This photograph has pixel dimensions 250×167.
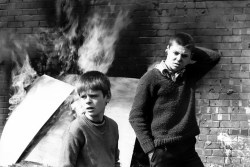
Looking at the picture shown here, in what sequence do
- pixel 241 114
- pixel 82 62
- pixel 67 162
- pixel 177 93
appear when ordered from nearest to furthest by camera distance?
pixel 67 162
pixel 177 93
pixel 241 114
pixel 82 62

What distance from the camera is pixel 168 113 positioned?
3.54 metres

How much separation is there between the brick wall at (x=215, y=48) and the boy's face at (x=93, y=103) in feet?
9.82

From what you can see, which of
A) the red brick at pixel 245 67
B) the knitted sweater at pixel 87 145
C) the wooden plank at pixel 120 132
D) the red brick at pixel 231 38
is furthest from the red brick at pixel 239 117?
the knitted sweater at pixel 87 145

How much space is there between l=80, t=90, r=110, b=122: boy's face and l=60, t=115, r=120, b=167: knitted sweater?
0.05 meters

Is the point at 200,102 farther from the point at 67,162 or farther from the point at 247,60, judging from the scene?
the point at 67,162

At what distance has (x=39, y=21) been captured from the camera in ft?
21.2

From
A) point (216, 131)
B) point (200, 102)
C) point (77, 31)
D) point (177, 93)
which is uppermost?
point (77, 31)

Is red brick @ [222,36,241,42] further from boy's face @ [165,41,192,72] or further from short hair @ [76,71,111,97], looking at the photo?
short hair @ [76,71,111,97]

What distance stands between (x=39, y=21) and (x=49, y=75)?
81cm

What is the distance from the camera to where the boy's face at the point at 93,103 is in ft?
9.71

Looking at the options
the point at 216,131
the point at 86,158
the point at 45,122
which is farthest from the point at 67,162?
the point at 216,131

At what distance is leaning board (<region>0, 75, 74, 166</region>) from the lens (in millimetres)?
5562

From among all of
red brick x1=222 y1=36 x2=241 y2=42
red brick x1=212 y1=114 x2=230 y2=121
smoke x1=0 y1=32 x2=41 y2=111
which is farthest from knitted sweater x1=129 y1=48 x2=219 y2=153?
smoke x1=0 y1=32 x2=41 y2=111

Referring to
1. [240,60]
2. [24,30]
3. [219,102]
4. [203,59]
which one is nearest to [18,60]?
[24,30]
